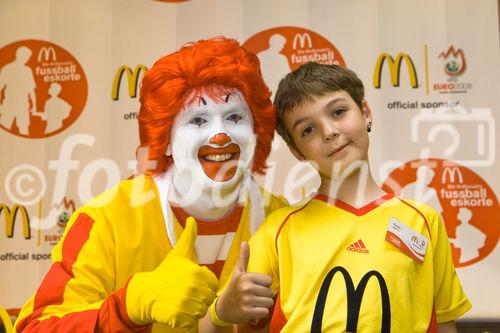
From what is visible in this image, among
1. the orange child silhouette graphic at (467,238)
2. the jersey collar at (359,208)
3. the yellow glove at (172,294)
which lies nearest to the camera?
the yellow glove at (172,294)

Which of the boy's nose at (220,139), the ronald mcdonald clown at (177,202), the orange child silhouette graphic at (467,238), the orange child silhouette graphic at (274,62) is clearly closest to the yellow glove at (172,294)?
the ronald mcdonald clown at (177,202)

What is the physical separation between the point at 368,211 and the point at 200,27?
0.97 metres

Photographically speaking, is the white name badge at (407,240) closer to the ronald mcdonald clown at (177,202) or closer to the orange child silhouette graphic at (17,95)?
the ronald mcdonald clown at (177,202)

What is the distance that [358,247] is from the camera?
0.95 m

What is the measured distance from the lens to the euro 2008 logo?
5.47ft

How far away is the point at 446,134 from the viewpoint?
161 centimetres

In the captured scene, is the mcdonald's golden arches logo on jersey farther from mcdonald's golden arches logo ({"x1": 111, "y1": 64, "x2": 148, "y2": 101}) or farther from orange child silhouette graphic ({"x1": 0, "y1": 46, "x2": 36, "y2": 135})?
orange child silhouette graphic ({"x1": 0, "y1": 46, "x2": 36, "y2": 135})

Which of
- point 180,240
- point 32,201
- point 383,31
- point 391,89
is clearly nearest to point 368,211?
point 180,240

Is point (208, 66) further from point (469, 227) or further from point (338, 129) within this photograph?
point (469, 227)

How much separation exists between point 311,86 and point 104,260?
542 mm

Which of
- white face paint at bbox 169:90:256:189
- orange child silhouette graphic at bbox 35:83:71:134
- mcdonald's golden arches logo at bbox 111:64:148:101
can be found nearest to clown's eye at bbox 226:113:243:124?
white face paint at bbox 169:90:256:189

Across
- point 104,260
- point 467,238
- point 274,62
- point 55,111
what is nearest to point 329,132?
point 104,260

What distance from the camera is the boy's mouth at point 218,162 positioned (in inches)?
39.7

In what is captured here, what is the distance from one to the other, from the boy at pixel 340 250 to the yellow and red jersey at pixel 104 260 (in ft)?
0.46
